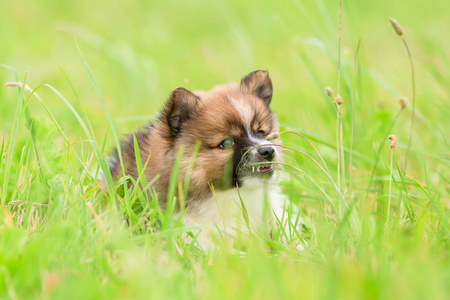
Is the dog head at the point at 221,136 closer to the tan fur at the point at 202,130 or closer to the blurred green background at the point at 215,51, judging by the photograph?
the tan fur at the point at 202,130

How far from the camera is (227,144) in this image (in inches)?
161

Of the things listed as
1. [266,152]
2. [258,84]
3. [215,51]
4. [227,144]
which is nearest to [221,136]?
[227,144]

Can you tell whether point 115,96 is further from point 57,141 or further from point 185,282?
point 185,282

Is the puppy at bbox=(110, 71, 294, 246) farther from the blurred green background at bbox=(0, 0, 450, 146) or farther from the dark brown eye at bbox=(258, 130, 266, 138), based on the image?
the blurred green background at bbox=(0, 0, 450, 146)

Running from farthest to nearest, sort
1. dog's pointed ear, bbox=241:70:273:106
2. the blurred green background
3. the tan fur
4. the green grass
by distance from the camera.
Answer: the blurred green background, dog's pointed ear, bbox=241:70:273:106, the tan fur, the green grass

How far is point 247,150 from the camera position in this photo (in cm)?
398

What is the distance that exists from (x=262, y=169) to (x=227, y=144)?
0.27m

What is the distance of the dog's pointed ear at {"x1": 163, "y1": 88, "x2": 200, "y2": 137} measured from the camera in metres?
4.10

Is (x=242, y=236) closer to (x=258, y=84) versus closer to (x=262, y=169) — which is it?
(x=262, y=169)

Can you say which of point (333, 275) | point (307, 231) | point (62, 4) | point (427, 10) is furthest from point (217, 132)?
point (62, 4)

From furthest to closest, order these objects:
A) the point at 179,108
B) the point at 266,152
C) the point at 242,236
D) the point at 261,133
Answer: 1. the point at 261,133
2. the point at 179,108
3. the point at 266,152
4. the point at 242,236

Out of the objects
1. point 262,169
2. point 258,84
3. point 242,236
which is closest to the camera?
point 242,236

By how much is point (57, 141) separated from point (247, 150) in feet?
8.69

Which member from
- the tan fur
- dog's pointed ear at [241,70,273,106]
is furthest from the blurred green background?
the tan fur
